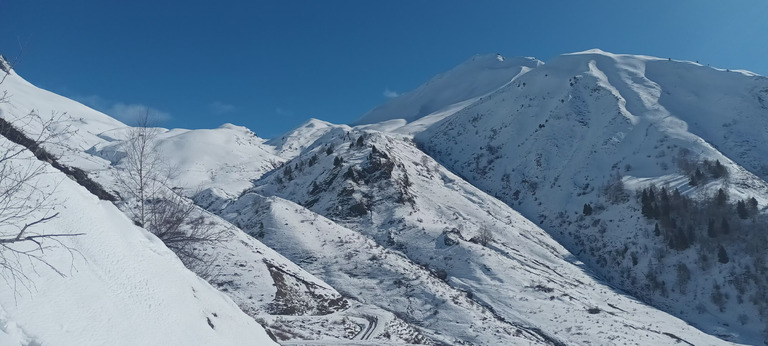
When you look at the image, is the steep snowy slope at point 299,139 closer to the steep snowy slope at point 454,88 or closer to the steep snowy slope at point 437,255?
the steep snowy slope at point 454,88

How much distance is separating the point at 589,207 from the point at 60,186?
6067 cm

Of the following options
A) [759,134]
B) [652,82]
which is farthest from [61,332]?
[652,82]

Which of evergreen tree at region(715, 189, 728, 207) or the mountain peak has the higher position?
evergreen tree at region(715, 189, 728, 207)

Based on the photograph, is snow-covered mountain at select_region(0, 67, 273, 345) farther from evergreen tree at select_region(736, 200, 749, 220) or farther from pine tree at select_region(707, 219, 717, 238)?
evergreen tree at select_region(736, 200, 749, 220)

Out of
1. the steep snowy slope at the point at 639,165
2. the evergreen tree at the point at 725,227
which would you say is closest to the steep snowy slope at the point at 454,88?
the steep snowy slope at the point at 639,165

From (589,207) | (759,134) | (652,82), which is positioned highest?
(652,82)

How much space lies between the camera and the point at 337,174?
58.8 m

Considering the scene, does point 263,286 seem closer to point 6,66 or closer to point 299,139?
point 6,66

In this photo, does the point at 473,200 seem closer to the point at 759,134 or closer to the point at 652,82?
the point at 759,134

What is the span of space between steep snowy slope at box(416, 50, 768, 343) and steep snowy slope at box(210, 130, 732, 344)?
659cm

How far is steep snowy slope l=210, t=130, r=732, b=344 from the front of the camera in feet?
102

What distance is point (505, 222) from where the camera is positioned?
185 feet

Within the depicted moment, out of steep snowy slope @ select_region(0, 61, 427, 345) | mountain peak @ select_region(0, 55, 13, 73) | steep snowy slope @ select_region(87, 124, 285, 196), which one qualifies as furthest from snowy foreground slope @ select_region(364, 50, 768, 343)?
mountain peak @ select_region(0, 55, 13, 73)

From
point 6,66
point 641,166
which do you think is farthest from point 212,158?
point 6,66
